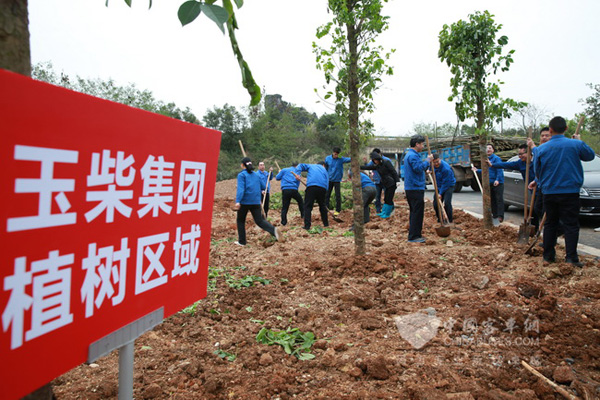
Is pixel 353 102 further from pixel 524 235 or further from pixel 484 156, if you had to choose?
pixel 524 235

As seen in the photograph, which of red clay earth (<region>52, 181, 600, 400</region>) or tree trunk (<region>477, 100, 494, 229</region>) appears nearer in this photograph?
red clay earth (<region>52, 181, 600, 400</region>)

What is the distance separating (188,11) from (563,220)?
4.64 metres

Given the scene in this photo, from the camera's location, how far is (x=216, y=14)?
1013mm

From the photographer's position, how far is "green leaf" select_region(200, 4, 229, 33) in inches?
39.4

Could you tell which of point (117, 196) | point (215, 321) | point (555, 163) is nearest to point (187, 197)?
point (117, 196)

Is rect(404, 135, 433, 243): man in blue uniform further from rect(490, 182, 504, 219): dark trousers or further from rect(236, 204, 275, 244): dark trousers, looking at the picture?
rect(490, 182, 504, 219): dark trousers

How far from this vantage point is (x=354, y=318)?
3.01 m

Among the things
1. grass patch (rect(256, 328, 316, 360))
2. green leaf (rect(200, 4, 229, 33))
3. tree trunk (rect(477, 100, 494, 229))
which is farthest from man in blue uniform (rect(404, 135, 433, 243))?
green leaf (rect(200, 4, 229, 33))

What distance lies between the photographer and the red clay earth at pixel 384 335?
2.06 metres

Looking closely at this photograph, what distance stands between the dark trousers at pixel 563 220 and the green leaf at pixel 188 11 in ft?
15.0

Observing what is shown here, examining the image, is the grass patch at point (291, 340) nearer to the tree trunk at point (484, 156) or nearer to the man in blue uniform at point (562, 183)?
the man in blue uniform at point (562, 183)

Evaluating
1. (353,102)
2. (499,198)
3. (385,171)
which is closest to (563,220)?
(353,102)

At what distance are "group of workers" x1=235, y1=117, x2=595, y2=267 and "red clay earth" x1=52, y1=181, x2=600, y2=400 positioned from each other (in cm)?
60

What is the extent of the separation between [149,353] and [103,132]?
2.00 meters
